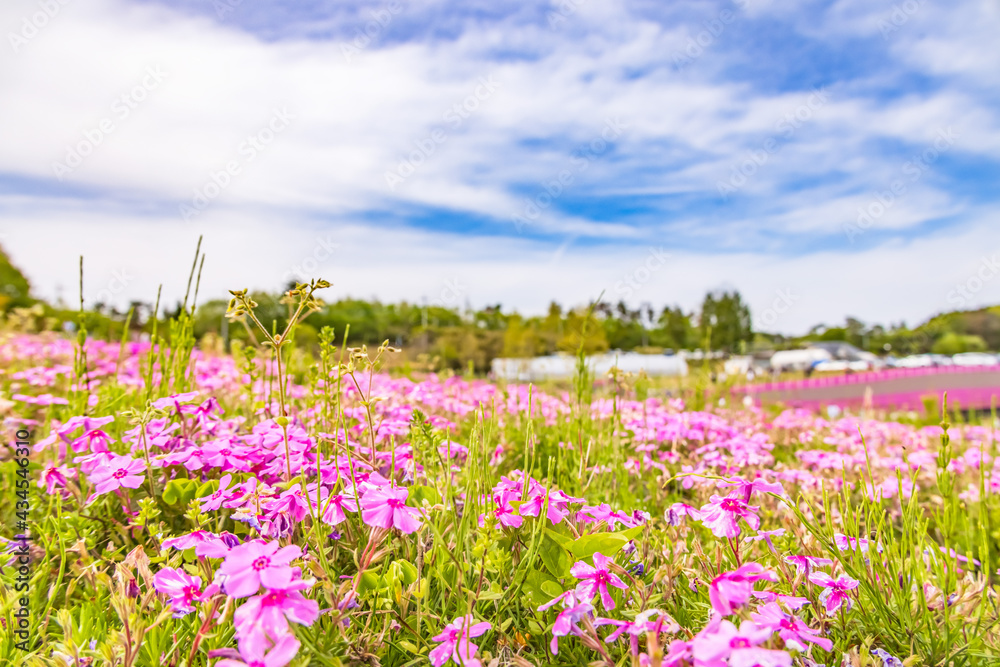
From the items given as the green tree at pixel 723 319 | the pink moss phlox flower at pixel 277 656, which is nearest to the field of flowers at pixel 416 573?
the pink moss phlox flower at pixel 277 656

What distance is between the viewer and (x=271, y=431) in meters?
1.75

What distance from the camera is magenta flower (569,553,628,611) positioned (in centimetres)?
119

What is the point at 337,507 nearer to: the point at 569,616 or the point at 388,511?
the point at 388,511

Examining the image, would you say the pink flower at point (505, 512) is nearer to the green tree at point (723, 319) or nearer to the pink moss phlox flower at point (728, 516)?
the pink moss phlox flower at point (728, 516)

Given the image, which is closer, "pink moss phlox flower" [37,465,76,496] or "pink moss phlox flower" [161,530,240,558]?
"pink moss phlox flower" [161,530,240,558]

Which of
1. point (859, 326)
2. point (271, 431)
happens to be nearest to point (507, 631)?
point (271, 431)

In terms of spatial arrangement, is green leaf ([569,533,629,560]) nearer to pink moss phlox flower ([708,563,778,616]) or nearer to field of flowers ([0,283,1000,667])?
field of flowers ([0,283,1000,667])

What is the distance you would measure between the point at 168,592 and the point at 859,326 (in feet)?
278

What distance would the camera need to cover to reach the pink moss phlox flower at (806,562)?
132cm

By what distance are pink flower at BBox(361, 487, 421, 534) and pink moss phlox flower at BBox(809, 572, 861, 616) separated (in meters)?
0.92

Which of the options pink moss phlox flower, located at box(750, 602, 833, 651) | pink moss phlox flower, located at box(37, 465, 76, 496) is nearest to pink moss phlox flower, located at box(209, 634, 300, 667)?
pink moss phlox flower, located at box(750, 602, 833, 651)

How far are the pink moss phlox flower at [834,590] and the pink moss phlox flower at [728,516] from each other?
0.54 ft

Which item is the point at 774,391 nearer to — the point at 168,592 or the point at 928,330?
the point at 168,592

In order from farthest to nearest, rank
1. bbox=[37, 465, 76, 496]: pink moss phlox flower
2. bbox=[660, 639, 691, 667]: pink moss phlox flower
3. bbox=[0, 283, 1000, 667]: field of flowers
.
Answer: bbox=[37, 465, 76, 496]: pink moss phlox flower < bbox=[0, 283, 1000, 667]: field of flowers < bbox=[660, 639, 691, 667]: pink moss phlox flower
